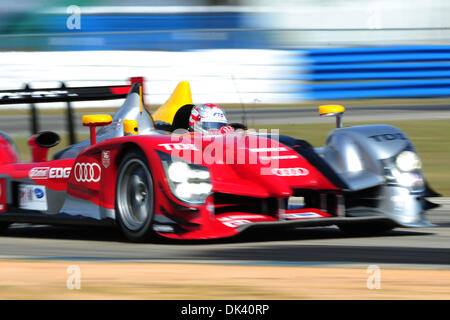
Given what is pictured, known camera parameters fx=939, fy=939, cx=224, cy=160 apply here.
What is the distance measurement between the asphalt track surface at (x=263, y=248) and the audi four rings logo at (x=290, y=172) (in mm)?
490

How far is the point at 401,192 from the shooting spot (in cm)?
702

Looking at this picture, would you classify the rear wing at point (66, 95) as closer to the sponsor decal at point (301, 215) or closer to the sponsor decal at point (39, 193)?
the sponsor decal at point (39, 193)

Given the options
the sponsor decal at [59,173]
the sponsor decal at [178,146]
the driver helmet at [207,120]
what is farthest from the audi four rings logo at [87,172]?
the driver helmet at [207,120]

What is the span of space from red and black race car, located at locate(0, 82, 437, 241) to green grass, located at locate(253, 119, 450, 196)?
3.83 metres

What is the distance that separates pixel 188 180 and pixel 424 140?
30.8 ft

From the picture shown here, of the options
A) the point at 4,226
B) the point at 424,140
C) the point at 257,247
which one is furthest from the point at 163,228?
the point at 424,140

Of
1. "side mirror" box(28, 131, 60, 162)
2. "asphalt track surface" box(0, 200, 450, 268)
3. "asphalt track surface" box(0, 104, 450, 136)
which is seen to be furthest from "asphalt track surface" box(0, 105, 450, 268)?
"asphalt track surface" box(0, 104, 450, 136)

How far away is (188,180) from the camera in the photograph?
6.46 m

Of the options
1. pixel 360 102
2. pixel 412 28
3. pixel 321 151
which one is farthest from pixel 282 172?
pixel 412 28

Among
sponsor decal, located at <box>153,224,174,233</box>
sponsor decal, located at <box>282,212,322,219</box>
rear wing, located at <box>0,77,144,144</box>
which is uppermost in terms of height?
rear wing, located at <box>0,77,144,144</box>

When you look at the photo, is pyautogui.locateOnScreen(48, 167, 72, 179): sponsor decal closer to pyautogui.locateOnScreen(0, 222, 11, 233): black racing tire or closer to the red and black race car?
the red and black race car

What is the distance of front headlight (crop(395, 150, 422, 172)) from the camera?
7074 mm

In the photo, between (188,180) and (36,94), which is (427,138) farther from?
(188,180)
